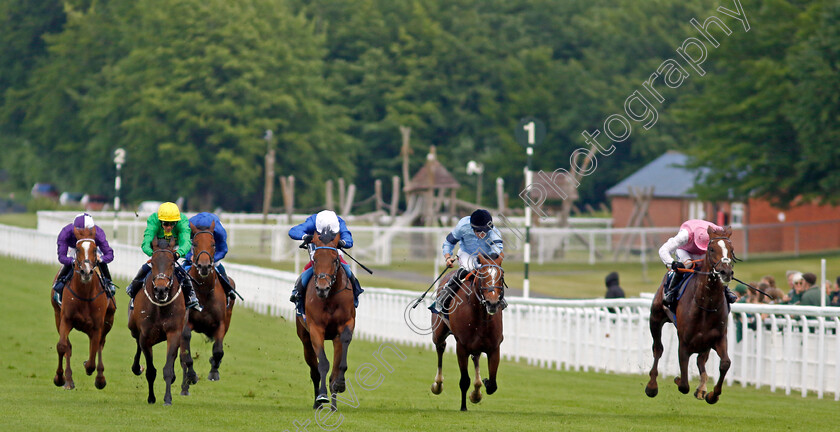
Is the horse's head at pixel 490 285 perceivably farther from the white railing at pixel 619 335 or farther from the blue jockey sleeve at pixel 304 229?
the white railing at pixel 619 335

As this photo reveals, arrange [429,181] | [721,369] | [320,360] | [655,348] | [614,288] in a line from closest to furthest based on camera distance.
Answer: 1. [721,369]
2. [320,360]
3. [655,348]
4. [614,288]
5. [429,181]

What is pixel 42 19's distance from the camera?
235 feet

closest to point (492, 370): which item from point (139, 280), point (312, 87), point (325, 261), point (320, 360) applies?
point (320, 360)

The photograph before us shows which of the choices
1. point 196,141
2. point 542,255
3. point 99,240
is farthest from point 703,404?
point 196,141

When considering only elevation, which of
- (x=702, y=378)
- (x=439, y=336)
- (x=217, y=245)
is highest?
(x=217, y=245)

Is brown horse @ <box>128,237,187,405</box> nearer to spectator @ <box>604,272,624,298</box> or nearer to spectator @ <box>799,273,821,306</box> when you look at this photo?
spectator @ <box>799,273,821,306</box>

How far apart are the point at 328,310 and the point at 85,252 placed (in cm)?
250

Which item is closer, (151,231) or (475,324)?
(475,324)

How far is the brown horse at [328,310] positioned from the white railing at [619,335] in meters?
5.72

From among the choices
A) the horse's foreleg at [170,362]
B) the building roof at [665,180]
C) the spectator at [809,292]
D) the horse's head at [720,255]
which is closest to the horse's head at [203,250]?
the horse's foreleg at [170,362]

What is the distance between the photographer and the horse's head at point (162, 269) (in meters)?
11.8

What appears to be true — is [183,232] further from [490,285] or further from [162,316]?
[490,285]

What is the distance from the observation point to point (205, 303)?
1324 centimetres

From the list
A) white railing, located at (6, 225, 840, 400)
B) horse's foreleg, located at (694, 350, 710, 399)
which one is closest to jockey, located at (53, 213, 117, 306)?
horse's foreleg, located at (694, 350, 710, 399)
